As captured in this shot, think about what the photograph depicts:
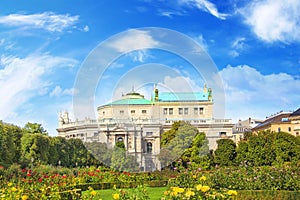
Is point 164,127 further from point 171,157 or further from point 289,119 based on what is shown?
point 171,157

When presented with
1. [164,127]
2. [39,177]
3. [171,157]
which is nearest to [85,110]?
[39,177]

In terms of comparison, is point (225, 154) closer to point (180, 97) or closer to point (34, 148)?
point (34, 148)

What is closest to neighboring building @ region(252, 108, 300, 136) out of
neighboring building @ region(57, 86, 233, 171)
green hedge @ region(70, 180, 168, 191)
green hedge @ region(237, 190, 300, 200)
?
neighboring building @ region(57, 86, 233, 171)

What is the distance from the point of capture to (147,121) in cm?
5331

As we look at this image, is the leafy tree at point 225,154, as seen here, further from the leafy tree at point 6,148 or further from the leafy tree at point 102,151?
the leafy tree at point 6,148

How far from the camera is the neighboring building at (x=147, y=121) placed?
48.2 meters

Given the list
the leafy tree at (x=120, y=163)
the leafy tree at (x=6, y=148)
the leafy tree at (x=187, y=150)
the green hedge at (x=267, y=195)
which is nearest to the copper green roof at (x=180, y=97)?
the leafy tree at (x=187, y=150)

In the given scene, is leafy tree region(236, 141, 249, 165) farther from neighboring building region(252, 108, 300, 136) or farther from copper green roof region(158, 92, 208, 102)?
copper green roof region(158, 92, 208, 102)

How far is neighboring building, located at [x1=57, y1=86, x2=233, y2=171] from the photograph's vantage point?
4822 centimetres

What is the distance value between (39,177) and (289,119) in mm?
42956

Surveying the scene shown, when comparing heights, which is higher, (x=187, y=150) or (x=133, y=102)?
(x=133, y=102)

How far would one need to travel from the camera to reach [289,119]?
51.7m

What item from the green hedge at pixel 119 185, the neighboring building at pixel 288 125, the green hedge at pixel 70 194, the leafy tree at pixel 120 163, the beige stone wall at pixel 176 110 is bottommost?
the green hedge at pixel 119 185

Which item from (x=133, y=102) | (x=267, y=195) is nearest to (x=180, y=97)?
(x=133, y=102)
